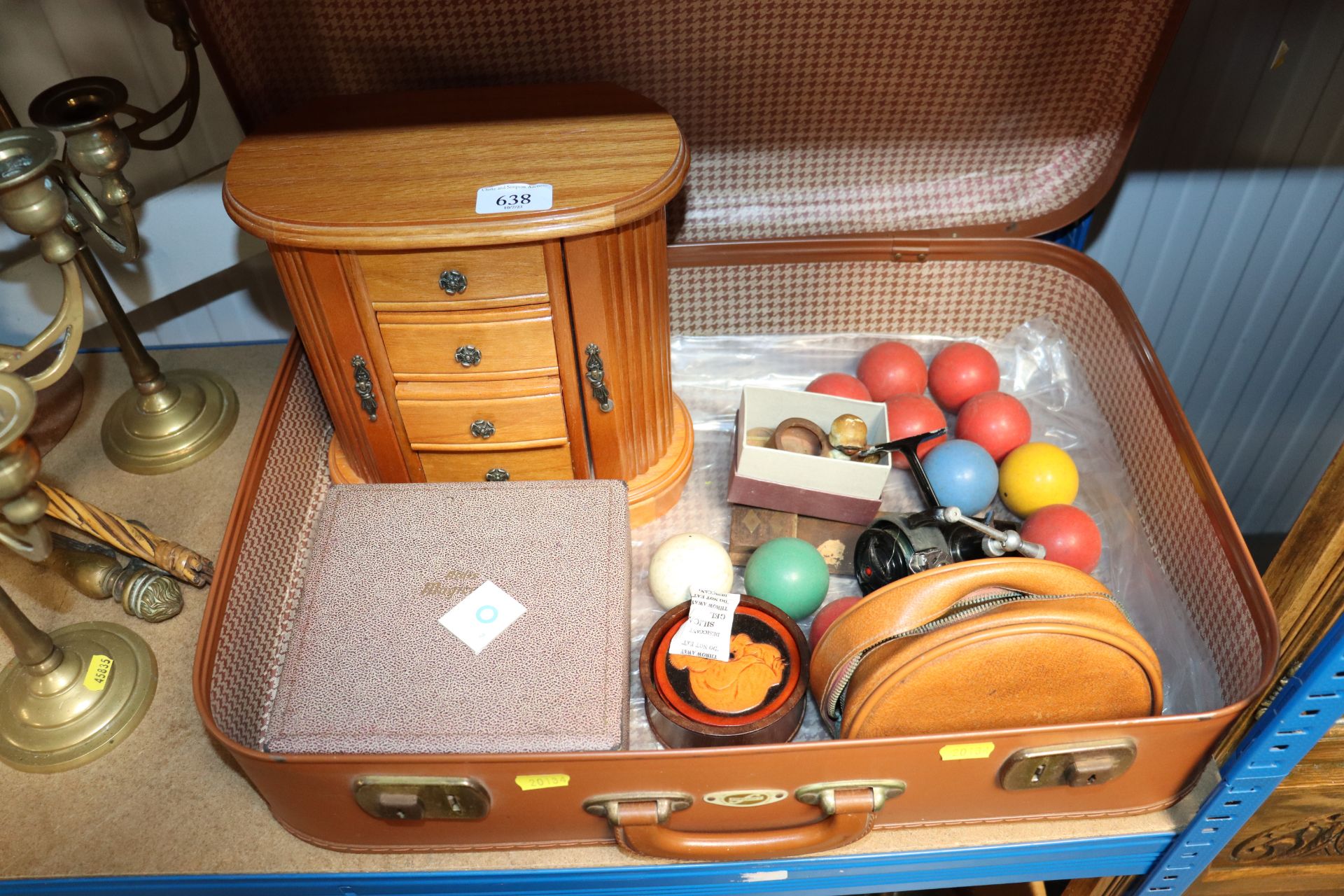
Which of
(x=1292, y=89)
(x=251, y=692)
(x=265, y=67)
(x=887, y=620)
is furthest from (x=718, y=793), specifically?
(x=1292, y=89)

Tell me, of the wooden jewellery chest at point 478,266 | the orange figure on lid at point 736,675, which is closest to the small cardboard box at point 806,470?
the wooden jewellery chest at point 478,266

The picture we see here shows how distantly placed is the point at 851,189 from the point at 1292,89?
805mm

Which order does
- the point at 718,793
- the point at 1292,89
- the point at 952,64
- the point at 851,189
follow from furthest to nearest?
the point at 1292,89, the point at 851,189, the point at 952,64, the point at 718,793

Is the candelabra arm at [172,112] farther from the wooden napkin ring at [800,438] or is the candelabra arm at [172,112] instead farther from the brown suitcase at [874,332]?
the wooden napkin ring at [800,438]

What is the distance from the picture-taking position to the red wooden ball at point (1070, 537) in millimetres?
1143

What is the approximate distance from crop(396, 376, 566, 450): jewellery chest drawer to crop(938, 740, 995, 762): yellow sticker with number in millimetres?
570

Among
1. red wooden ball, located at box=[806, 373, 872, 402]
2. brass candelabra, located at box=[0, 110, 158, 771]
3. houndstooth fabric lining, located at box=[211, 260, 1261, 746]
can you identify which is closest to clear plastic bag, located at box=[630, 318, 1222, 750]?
houndstooth fabric lining, located at box=[211, 260, 1261, 746]

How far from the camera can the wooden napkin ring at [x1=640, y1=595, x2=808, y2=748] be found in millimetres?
969

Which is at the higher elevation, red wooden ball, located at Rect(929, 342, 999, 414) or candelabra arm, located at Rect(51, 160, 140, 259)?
candelabra arm, located at Rect(51, 160, 140, 259)

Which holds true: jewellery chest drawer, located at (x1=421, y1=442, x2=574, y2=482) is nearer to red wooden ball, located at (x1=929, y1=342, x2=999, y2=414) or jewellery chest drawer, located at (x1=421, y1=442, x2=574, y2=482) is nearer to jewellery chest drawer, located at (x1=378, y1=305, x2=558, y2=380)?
jewellery chest drawer, located at (x1=378, y1=305, x2=558, y2=380)

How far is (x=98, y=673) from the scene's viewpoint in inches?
42.5

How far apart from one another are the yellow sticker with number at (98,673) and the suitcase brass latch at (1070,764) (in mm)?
1003

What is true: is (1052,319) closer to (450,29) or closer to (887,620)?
(887,620)

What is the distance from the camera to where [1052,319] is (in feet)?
4.76
